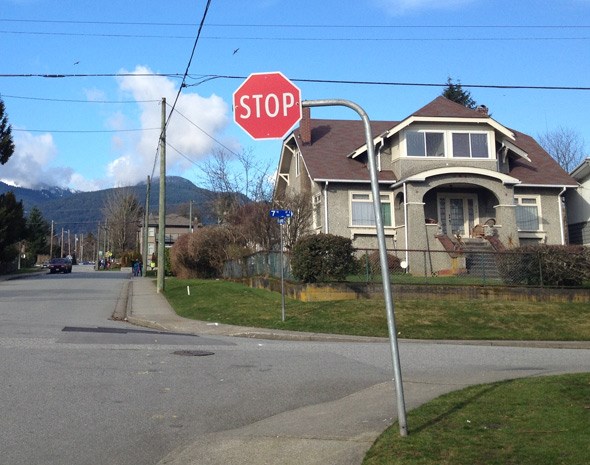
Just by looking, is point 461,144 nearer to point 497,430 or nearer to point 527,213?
point 527,213

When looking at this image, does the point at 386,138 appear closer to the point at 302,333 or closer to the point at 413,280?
the point at 413,280

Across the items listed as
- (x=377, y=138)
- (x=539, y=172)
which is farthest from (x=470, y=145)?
(x=539, y=172)

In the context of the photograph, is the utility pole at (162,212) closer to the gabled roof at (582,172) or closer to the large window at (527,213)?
the large window at (527,213)

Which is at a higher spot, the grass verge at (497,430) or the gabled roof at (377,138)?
the gabled roof at (377,138)

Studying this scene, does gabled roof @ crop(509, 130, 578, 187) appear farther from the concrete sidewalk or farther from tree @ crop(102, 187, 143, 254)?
tree @ crop(102, 187, 143, 254)

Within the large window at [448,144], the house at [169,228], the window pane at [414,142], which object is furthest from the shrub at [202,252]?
the house at [169,228]

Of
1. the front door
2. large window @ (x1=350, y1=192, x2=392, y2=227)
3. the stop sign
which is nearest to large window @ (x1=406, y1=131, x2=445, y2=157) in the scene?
the front door

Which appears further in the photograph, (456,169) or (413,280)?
(456,169)

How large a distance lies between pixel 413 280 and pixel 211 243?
1818 cm

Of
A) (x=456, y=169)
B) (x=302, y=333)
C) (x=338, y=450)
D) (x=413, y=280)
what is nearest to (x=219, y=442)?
(x=338, y=450)

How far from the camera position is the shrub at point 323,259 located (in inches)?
809

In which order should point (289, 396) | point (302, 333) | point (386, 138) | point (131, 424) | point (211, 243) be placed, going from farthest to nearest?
point (211, 243) → point (386, 138) → point (302, 333) → point (289, 396) → point (131, 424)

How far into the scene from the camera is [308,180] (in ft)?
114

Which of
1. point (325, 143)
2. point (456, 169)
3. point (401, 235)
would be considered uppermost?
point (325, 143)
